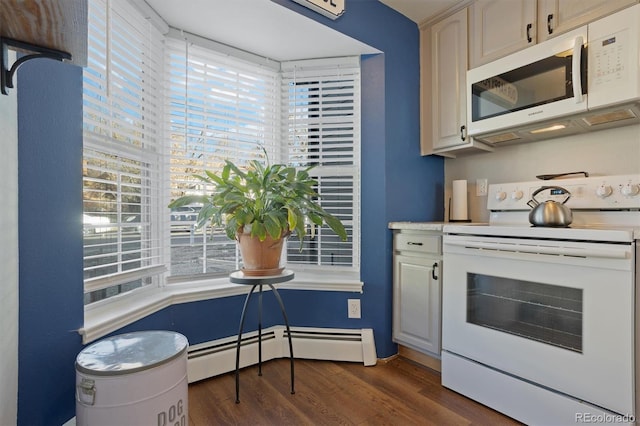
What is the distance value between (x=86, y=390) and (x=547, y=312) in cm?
185

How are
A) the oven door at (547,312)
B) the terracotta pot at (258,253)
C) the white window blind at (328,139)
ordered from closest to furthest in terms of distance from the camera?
the oven door at (547,312), the terracotta pot at (258,253), the white window blind at (328,139)

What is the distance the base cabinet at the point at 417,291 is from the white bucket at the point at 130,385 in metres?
1.38

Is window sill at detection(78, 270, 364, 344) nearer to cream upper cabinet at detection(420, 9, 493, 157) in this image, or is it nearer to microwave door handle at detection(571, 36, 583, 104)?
cream upper cabinet at detection(420, 9, 493, 157)

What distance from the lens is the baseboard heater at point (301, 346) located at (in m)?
1.94

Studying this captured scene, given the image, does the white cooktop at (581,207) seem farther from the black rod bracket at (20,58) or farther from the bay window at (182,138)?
the black rod bracket at (20,58)

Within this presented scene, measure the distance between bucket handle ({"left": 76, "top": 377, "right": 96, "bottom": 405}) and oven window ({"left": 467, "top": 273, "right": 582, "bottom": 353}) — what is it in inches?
65.9

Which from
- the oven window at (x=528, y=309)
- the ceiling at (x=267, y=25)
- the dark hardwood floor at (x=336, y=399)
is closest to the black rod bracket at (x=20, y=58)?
the ceiling at (x=267, y=25)

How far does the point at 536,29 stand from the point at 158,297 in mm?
2531

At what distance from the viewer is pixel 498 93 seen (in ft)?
6.09

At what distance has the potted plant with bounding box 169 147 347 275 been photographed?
5.31 feet

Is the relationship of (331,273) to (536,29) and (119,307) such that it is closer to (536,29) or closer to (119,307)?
(119,307)

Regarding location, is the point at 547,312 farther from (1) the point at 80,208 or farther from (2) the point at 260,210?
(1) the point at 80,208

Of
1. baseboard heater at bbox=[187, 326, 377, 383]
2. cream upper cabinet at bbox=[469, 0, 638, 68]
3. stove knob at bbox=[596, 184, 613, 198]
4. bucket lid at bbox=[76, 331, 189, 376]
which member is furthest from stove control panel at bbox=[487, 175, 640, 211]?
bucket lid at bbox=[76, 331, 189, 376]

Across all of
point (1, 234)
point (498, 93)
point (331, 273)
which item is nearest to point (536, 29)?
point (498, 93)
